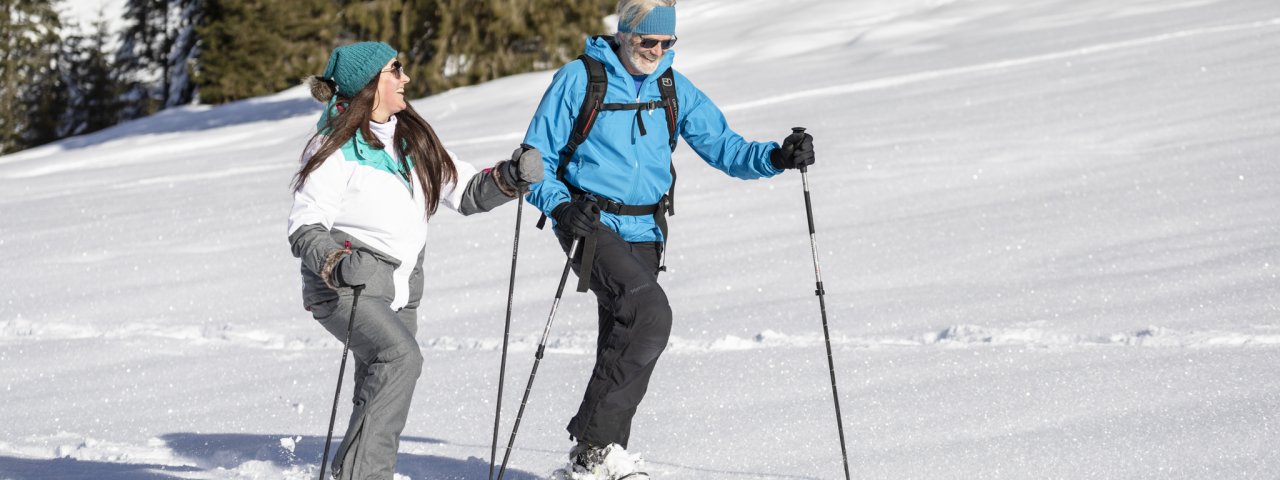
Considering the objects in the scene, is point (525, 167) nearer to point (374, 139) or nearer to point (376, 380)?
point (374, 139)

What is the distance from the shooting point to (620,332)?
13.8ft

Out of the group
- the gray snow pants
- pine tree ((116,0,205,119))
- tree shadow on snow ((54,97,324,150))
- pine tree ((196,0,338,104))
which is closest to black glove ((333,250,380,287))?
the gray snow pants

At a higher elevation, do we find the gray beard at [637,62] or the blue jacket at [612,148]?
the gray beard at [637,62]

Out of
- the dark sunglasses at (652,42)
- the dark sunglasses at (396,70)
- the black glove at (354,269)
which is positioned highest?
the dark sunglasses at (652,42)

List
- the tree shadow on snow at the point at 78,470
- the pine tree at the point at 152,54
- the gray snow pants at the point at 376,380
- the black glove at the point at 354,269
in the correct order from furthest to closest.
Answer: the pine tree at the point at 152,54, the tree shadow on snow at the point at 78,470, the gray snow pants at the point at 376,380, the black glove at the point at 354,269

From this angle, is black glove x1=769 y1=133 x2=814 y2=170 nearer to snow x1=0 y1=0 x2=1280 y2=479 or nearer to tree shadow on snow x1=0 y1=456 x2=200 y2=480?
snow x1=0 y1=0 x2=1280 y2=479

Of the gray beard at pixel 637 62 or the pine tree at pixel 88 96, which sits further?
the pine tree at pixel 88 96

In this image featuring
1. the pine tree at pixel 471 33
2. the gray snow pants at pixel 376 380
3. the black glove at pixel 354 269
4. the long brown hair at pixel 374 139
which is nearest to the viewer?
the black glove at pixel 354 269

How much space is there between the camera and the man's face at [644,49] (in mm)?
4141

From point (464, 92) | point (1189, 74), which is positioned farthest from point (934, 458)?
point (464, 92)

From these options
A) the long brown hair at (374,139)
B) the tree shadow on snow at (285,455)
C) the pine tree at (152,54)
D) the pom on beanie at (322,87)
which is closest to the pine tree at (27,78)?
the pine tree at (152,54)

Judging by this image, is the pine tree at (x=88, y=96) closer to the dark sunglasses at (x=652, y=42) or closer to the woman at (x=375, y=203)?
the woman at (x=375, y=203)

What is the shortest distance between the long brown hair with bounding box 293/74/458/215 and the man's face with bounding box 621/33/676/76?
0.69m

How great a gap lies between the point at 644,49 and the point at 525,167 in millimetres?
627
